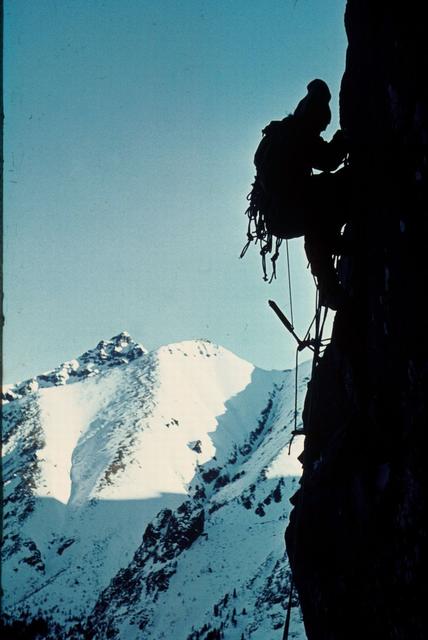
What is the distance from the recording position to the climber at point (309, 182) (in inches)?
182

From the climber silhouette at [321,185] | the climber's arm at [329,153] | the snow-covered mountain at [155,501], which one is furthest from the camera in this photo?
the snow-covered mountain at [155,501]

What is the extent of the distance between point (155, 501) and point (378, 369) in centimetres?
8639

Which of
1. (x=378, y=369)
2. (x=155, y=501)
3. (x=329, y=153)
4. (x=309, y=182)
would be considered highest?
(x=329, y=153)

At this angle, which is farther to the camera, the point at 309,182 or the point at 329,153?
the point at 329,153

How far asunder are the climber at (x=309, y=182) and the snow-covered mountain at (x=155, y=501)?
21.6 m

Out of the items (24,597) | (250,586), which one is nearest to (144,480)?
(24,597)

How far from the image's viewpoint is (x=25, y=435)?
111312 millimetres

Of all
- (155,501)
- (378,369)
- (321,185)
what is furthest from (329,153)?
(155,501)

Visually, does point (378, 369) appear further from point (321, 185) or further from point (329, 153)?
point (329, 153)

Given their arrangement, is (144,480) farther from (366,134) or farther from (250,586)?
(366,134)

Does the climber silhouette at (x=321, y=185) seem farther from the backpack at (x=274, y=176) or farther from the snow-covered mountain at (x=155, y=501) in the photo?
the snow-covered mountain at (x=155, y=501)

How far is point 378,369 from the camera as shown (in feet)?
14.7

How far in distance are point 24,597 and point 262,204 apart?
77.7 meters

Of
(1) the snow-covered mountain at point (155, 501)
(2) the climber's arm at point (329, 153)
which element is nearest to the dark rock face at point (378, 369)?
(2) the climber's arm at point (329, 153)
